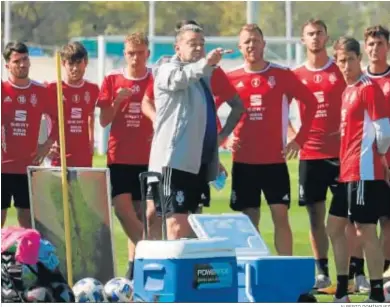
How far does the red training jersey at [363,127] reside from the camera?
11.0 meters

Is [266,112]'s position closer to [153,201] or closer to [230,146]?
[230,146]

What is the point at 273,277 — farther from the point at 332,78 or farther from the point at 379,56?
the point at 332,78

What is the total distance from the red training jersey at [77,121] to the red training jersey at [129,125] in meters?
0.13

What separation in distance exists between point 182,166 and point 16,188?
2.24 meters

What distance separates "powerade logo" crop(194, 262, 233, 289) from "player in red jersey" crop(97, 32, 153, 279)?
10.2 ft

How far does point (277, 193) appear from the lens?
1229 cm

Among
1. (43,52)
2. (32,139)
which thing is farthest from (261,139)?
(43,52)

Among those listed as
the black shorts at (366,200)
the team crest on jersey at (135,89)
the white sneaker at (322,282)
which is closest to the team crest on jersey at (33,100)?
the team crest on jersey at (135,89)

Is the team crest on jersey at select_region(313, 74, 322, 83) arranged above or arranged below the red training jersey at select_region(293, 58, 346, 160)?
above

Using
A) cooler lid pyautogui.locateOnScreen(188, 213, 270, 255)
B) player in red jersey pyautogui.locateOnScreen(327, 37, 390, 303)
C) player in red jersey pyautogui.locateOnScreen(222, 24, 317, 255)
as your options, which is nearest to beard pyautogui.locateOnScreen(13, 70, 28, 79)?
player in red jersey pyautogui.locateOnScreen(222, 24, 317, 255)

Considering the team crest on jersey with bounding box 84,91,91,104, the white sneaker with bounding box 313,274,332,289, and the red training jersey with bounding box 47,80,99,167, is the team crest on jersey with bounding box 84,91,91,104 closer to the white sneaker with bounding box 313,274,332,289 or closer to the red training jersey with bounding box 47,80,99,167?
the red training jersey with bounding box 47,80,99,167

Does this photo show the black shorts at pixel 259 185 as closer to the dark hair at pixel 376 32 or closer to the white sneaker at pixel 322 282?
the white sneaker at pixel 322 282

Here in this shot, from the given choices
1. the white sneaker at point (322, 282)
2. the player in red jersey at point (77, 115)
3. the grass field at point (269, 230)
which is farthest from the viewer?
the grass field at point (269, 230)

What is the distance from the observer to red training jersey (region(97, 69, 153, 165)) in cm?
1284
